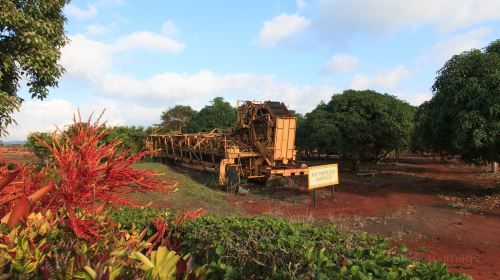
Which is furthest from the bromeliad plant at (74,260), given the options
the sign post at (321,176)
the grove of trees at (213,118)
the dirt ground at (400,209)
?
the grove of trees at (213,118)

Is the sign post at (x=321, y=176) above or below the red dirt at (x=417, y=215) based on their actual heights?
above

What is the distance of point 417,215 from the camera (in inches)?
389

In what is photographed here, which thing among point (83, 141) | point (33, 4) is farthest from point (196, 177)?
point (83, 141)

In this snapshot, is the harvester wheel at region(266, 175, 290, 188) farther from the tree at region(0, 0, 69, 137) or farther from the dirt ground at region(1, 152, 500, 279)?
the tree at region(0, 0, 69, 137)

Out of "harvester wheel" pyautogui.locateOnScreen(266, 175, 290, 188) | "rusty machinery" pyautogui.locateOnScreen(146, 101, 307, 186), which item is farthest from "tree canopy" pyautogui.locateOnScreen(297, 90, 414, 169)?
"rusty machinery" pyautogui.locateOnScreen(146, 101, 307, 186)

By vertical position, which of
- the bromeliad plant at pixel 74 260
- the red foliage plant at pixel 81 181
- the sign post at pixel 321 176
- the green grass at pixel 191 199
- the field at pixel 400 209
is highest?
the red foliage plant at pixel 81 181

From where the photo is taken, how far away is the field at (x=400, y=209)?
6.84 metres

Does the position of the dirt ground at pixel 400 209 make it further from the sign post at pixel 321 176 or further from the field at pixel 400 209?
the sign post at pixel 321 176

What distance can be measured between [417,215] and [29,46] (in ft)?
31.9

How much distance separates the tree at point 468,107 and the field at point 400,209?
1840mm

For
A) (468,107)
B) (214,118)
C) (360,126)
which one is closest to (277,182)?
(360,126)

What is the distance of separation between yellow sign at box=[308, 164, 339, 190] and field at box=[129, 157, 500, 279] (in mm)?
690

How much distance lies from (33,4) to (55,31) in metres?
0.65

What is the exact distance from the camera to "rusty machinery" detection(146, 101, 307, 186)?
14227 mm
